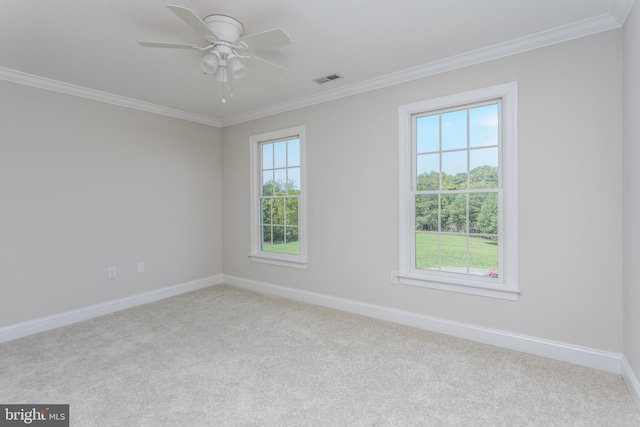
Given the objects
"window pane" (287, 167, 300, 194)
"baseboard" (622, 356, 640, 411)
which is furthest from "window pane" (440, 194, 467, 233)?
"window pane" (287, 167, 300, 194)

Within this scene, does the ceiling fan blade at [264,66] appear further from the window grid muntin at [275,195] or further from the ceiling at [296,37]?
the window grid muntin at [275,195]

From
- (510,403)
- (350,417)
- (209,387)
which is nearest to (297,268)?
(209,387)

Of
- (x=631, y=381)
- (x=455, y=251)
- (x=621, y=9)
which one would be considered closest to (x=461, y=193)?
(x=455, y=251)

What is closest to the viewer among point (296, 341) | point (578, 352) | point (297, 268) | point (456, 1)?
point (456, 1)

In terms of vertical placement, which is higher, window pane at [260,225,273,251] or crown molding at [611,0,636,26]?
crown molding at [611,0,636,26]

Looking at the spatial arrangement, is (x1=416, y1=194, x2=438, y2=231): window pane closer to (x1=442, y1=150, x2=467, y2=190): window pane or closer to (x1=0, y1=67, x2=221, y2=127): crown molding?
(x1=442, y1=150, x2=467, y2=190): window pane

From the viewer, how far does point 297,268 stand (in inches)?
159

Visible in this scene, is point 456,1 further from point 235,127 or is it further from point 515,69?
point 235,127

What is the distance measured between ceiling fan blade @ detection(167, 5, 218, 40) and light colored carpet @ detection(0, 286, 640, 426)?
7.39 feet

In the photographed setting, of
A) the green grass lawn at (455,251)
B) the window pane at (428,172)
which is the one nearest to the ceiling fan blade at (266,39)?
the window pane at (428,172)

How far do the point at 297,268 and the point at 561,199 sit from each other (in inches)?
110

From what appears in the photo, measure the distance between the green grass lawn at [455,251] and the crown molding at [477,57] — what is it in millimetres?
1541

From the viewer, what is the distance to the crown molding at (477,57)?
2244 mm

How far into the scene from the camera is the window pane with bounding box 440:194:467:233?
2.93 metres
